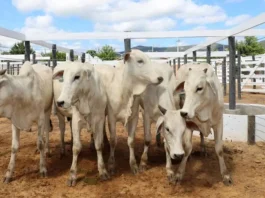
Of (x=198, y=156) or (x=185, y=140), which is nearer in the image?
(x=185, y=140)

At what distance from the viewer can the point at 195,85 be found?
4.69 m

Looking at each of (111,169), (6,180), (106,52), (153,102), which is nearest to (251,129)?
(153,102)

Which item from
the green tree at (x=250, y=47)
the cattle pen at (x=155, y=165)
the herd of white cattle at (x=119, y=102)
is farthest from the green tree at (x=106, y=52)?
the herd of white cattle at (x=119, y=102)

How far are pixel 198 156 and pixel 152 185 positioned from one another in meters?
1.74

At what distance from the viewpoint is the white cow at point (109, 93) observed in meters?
5.05

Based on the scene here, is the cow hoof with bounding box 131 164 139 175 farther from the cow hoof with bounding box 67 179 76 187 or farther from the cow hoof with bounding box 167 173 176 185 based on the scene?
the cow hoof with bounding box 67 179 76 187

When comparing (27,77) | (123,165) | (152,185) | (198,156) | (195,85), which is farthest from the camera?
(198,156)

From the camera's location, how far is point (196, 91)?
4723 mm

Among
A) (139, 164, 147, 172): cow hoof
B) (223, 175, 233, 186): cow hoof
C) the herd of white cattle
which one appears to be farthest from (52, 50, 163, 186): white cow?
(223, 175, 233, 186): cow hoof

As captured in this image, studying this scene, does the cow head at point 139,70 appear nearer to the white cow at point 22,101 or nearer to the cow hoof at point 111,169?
the cow hoof at point 111,169

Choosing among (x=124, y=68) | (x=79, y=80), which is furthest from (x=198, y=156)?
(x=79, y=80)

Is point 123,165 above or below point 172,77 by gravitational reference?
below

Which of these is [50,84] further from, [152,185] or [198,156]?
[198,156]

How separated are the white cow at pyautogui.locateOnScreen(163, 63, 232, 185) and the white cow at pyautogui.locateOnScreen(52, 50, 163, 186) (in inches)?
27.5
